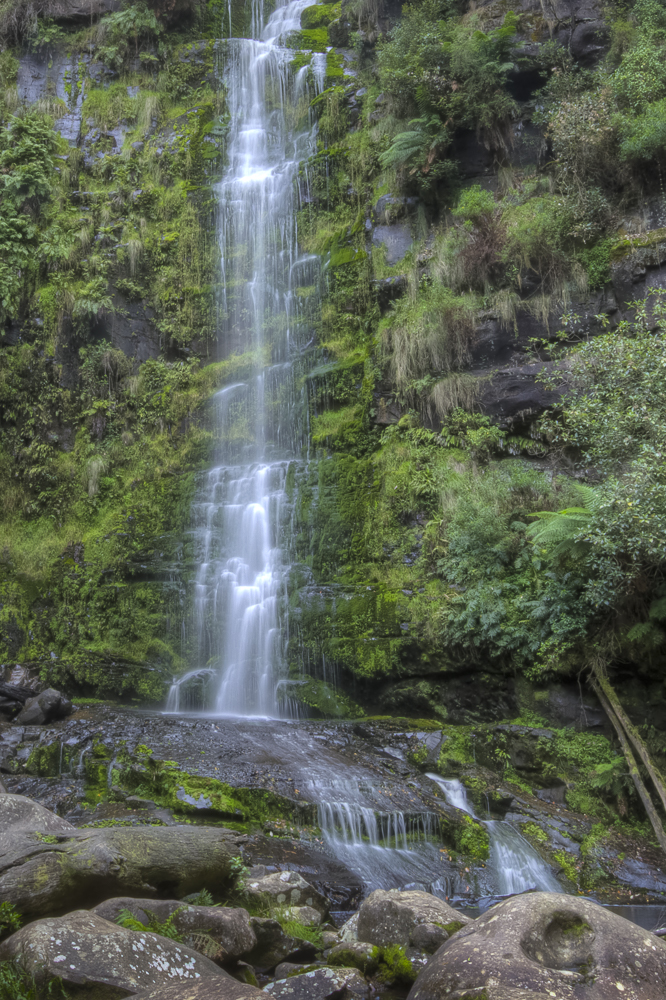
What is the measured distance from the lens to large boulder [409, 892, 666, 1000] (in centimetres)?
344

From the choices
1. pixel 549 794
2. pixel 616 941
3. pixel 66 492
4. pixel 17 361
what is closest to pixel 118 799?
pixel 549 794

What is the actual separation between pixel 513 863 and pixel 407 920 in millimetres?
2691

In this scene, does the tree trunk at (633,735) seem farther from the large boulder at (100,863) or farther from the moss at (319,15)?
the moss at (319,15)

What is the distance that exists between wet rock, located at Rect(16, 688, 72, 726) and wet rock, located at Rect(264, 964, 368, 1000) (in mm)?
6958

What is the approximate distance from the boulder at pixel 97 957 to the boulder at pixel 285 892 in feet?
5.36

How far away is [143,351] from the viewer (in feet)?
51.2

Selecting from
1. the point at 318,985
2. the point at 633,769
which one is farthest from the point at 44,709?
the point at 633,769

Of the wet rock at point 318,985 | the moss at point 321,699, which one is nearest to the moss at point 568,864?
the wet rock at point 318,985

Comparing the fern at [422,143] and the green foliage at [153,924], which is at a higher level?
the fern at [422,143]

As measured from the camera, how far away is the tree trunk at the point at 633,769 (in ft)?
24.0

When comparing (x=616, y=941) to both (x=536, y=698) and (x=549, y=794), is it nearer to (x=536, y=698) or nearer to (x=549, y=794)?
(x=549, y=794)

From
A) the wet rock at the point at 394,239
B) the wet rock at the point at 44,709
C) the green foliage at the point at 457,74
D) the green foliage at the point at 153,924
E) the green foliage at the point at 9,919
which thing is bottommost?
the wet rock at the point at 44,709

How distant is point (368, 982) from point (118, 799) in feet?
14.0

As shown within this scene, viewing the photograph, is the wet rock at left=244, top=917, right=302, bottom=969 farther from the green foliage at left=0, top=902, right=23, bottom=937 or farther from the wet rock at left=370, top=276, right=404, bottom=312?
the wet rock at left=370, top=276, right=404, bottom=312
